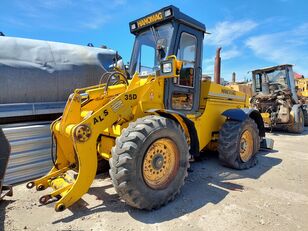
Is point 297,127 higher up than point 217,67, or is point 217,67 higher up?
point 217,67

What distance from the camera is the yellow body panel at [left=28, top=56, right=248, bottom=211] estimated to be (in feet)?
9.75

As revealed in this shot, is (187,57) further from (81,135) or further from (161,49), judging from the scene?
(81,135)

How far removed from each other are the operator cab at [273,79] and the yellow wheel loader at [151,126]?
6774mm

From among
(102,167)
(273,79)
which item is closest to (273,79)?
(273,79)

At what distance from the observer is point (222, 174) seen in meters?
4.66

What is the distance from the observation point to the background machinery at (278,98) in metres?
10.0

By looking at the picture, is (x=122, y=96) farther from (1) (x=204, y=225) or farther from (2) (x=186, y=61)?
(1) (x=204, y=225)

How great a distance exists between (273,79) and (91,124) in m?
10.6

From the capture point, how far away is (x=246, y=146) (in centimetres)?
522

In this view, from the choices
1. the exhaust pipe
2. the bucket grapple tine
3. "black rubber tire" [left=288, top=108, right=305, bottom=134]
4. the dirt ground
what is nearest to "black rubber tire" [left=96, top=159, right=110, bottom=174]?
the dirt ground

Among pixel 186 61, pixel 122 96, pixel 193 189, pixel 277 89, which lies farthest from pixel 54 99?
pixel 277 89

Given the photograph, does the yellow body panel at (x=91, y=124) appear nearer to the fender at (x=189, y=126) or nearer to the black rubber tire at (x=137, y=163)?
the fender at (x=189, y=126)

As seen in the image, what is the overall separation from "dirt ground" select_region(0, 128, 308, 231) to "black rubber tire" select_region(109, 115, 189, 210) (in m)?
0.19

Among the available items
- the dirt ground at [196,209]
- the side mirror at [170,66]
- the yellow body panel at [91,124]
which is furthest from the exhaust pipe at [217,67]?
the side mirror at [170,66]
